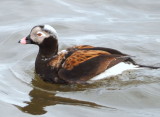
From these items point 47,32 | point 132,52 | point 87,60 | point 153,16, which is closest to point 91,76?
point 87,60

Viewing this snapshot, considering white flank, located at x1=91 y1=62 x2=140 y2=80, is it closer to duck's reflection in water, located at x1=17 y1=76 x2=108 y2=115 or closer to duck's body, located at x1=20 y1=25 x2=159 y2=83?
duck's body, located at x1=20 y1=25 x2=159 y2=83

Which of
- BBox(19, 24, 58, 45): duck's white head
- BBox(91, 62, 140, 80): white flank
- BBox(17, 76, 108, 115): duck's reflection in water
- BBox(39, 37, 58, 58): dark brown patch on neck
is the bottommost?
BBox(17, 76, 108, 115): duck's reflection in water

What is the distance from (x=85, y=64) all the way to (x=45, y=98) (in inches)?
38.2

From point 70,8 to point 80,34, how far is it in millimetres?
2327

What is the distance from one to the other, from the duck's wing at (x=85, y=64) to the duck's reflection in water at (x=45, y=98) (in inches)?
8.6

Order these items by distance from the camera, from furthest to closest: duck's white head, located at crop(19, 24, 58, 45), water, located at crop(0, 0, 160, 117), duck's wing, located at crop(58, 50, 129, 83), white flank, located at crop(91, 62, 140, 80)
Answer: duck's white head, located at crop(19, 24, 58, 45), white flank, located at crop(91, 62, 140, 80), duck's wing, located at crop(58, 50, 129, 83), water, located at crop(0, 0, 160, 117)

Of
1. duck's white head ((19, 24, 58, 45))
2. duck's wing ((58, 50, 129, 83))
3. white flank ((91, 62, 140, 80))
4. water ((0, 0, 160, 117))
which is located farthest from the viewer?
duck's white head ((19, 24, 58, 45))

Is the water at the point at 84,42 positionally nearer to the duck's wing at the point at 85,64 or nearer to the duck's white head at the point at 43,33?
the duck's wing at the point at 85,64

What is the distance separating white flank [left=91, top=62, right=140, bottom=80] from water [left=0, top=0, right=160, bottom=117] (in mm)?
131

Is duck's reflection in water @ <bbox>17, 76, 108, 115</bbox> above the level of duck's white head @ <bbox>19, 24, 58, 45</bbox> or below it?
below

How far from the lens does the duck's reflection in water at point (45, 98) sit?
820cm

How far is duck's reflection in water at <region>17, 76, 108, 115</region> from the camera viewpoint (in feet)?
26.9

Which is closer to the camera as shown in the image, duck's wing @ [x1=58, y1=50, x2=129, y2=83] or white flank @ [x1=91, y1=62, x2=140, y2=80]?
duck's wing @ [x1=58, y1=50, x2=129, y2=83]

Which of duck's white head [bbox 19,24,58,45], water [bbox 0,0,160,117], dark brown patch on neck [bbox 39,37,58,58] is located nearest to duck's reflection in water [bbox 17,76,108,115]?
water [bbox 0,0,160,117]
